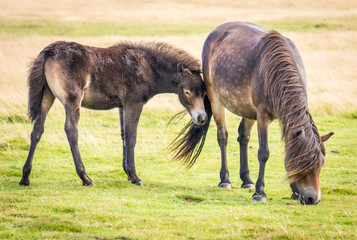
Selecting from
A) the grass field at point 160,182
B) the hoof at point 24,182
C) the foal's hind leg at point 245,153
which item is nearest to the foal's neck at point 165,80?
the foal's hind leg at point 245,153

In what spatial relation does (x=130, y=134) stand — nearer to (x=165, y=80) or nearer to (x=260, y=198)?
(x=165, y=80)

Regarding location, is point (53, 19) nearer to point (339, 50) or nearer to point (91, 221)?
point (339, 50)

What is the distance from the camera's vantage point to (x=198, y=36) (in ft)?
109

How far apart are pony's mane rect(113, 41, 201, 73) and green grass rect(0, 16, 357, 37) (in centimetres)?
2606

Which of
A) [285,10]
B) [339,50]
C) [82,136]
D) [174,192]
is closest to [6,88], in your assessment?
[82,136]

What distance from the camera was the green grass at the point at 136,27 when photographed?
3575cm

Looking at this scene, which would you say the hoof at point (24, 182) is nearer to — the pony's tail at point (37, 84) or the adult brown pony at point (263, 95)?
the pony's tail at point (37, 84)

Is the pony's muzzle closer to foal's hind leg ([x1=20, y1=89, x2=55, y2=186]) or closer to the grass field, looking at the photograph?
the grass field

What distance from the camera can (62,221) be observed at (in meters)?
6.09

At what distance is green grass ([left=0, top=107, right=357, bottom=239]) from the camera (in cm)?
595

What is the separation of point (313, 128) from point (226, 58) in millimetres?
2495

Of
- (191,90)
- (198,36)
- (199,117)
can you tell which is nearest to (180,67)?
(191,90)

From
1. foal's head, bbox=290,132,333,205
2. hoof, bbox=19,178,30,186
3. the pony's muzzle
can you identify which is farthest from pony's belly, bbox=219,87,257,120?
hoof, bbox=19,178,30,186

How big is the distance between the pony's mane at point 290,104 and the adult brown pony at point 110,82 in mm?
1694
